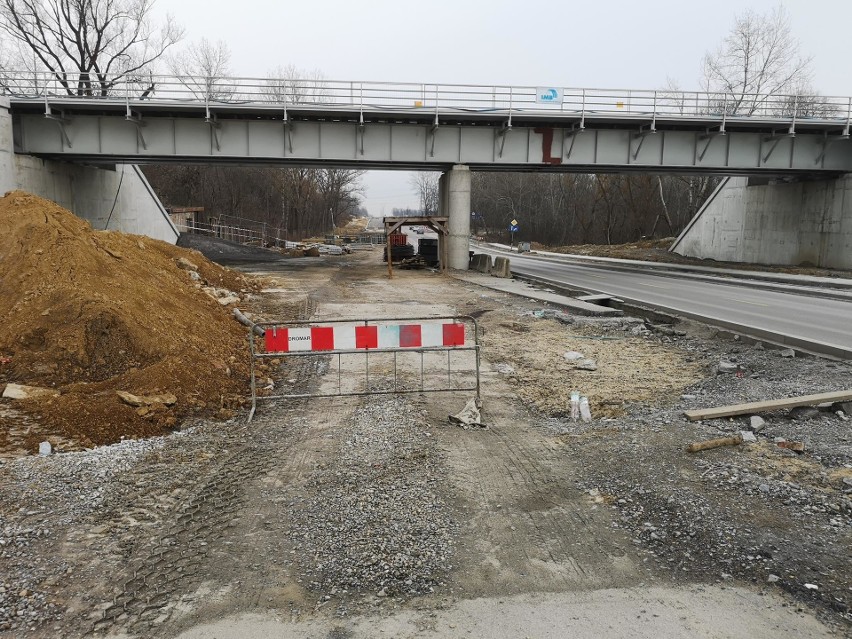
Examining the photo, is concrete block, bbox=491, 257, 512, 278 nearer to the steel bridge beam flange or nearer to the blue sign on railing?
the blue sign on railing

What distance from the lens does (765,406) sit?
744cm

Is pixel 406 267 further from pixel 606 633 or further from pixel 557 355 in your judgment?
pixel 606 633

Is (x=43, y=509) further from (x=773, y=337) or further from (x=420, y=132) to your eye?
(x=420, y=132)

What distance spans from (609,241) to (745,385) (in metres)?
65.3

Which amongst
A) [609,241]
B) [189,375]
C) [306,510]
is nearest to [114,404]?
[189,375]

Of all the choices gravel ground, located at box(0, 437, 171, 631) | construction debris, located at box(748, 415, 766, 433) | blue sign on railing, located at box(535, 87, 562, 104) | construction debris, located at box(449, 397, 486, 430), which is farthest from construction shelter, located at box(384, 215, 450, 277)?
gravel ground, located at box(0, 437, 171, 631)

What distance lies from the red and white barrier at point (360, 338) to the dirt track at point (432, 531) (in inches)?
35.5

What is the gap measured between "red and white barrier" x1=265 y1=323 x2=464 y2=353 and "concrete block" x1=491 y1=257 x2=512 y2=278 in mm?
21134

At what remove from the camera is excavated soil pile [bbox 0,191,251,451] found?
720 centimetres

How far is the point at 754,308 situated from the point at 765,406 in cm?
1081

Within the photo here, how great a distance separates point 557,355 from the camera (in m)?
11.7

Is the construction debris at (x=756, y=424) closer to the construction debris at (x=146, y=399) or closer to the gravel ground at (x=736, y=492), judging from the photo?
the gravel ground at (x=736, y=492)

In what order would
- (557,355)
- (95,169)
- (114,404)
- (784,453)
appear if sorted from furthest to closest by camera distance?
(95,169) → (557,355) → (114,404) → (784,453)

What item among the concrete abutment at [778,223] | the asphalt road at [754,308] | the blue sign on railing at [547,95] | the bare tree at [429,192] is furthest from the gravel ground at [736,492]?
the bare tree at [429,192]
